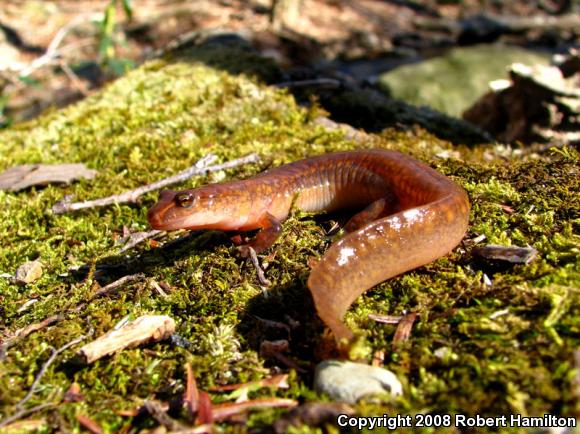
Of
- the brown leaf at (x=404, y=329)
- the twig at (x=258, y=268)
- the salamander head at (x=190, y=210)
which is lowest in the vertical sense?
the twig at (x=258, y=268)

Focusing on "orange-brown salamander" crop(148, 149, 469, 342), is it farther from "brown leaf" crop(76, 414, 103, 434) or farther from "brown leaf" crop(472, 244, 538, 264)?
"brown leaf" crop(76, 414, 103, 434)

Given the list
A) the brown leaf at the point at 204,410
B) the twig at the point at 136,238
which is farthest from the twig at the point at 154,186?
the brown leaf at the point at 204,410

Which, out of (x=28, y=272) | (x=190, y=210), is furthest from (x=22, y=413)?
(x=190, y=210)

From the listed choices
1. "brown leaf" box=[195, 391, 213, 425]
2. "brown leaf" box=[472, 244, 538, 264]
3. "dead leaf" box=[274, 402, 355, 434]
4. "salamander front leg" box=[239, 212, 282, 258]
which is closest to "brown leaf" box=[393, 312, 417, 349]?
"dead leaf" box=[274, 402, 355, 434]

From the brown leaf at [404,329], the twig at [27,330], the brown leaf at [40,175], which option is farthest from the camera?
the brown leaf at [40,175]

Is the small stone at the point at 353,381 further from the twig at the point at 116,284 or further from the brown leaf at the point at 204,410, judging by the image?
the twig at the point at 116,284

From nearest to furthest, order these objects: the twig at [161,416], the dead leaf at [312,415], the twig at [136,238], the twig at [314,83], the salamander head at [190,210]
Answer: the dead leaf at [312,415] → the twig at [161,416] → the salamander head at [190,210] → the twig at [136,238] → the twig at [314,83]

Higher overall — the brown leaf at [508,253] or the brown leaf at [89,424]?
the brown leaf at [508,253]
